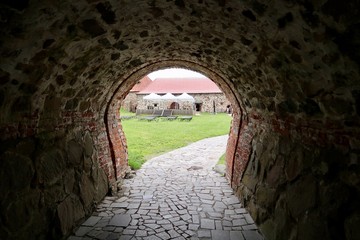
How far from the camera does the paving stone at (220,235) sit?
15.2 feet

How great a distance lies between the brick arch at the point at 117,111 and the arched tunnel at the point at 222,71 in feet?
2.81

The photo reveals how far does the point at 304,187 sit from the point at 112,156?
503cm

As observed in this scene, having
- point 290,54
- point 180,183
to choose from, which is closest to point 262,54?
point 290,54

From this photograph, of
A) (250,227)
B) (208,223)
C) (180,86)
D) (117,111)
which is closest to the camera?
(250,227)

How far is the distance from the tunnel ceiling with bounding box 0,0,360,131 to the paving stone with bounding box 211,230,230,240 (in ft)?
7.15

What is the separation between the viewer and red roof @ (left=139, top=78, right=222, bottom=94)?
41222 mm

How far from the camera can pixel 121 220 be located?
17.3 ft

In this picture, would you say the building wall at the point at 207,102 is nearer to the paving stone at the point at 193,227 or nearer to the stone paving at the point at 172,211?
the stone paving at the point at 172,211

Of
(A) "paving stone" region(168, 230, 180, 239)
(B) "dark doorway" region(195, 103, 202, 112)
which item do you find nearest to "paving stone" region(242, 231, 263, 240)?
(A) "paving stone" region(168, 230, 180, 239)

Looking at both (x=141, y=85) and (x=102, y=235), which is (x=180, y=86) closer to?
(x=141, y=85)

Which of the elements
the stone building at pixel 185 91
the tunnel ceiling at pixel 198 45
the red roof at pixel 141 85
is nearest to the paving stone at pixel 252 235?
the tunnel ceiling at pixel 198 45

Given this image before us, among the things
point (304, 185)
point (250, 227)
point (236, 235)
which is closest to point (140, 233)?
point (236, 235)

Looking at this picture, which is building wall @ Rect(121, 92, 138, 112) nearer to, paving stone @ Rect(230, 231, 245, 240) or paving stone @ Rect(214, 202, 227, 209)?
paving stone @ Rect(214, 202, 227, 209)

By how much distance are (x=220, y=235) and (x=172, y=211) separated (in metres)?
1.33
